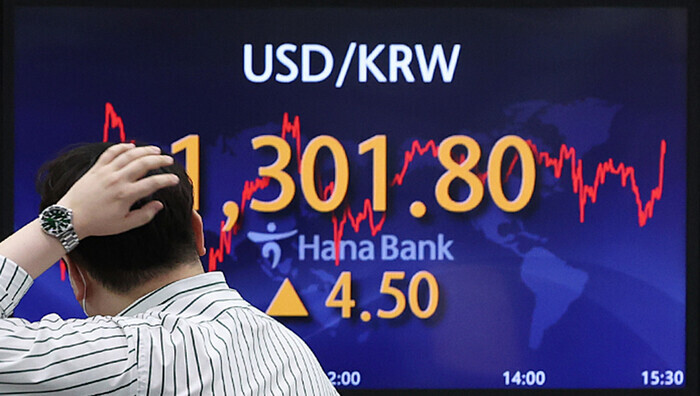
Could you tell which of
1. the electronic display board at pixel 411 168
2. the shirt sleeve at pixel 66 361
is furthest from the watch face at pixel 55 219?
the electronic display board at pixel 411 168

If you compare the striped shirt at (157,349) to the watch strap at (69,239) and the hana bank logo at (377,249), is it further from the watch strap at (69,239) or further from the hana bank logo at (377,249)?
the hana bank logo at (377,249)

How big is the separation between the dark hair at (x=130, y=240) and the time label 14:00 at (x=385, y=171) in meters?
1.40

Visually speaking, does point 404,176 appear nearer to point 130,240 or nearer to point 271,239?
point 271,239

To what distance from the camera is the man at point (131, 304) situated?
949 mm

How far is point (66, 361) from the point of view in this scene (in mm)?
945

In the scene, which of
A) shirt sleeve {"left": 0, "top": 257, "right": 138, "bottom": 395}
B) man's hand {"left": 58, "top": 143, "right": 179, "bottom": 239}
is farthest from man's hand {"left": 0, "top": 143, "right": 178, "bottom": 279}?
shirt sleeve {"left": 0, "top": 257, "right": 138, "bottom": 395}

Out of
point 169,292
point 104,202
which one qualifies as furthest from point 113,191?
point 169,292

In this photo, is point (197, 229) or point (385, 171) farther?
point (385, 171)

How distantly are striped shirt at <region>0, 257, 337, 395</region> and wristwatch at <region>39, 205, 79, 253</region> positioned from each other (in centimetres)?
6

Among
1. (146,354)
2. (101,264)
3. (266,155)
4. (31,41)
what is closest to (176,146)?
(266,155)

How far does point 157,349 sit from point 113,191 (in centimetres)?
19

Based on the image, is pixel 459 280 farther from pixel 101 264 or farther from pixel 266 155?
pixel 101 264

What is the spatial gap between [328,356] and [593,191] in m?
0.90

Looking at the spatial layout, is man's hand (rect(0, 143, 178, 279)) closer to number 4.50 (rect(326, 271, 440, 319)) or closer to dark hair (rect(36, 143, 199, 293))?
dark hair (rect(36, 143, 199, 293))
